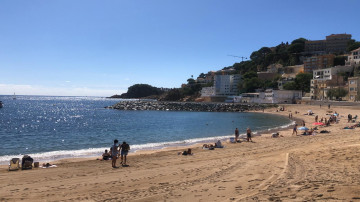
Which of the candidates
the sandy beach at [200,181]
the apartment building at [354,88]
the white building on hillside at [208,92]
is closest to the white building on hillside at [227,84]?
the white building on hillside at [208,92]

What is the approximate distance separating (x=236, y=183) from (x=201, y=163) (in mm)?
4792

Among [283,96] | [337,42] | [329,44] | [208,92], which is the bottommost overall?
[283,96]

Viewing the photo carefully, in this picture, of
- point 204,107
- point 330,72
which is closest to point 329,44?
point 330,72

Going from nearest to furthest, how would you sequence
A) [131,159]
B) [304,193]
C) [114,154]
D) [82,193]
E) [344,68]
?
[304,193] < [82,193] < [114,154] < [131,159] < [344,68]

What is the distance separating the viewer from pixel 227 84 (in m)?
138

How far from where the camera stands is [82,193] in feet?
30.6

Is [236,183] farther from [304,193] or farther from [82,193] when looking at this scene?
[82,193]

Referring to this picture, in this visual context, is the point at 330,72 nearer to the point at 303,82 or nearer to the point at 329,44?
the point at 303,82

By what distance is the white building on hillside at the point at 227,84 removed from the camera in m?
135

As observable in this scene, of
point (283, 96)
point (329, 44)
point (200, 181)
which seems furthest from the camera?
point (329, 44)

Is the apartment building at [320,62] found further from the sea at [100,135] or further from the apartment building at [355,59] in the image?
the sea at [100,135]

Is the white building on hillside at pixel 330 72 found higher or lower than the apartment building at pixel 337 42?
lower

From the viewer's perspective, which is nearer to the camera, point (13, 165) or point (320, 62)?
point (13, 165)

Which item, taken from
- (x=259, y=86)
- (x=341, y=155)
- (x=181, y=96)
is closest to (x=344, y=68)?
(x=259, y=86)
